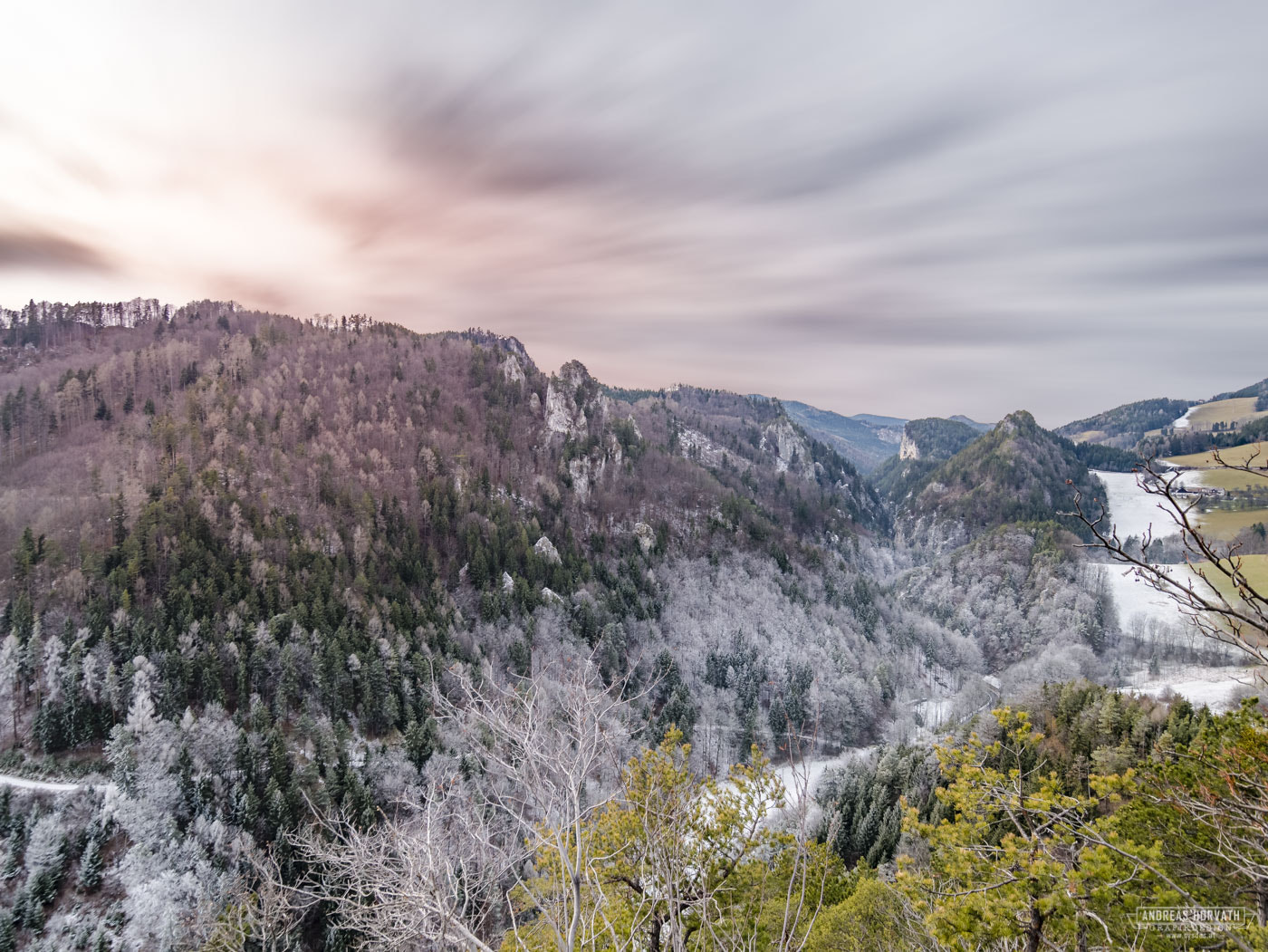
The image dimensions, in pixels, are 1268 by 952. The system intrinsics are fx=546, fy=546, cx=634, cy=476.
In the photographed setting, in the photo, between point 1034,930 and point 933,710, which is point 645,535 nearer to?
point 933,710

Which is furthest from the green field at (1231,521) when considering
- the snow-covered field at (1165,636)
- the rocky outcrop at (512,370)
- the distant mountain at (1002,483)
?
the rocky outcrop at (512,370)

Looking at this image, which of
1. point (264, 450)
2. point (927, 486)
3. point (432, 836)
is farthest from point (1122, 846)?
point (927, 486)

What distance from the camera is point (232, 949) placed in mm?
26219

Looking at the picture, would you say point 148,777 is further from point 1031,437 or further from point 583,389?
point 1031,437

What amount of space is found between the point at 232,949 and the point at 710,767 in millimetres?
50144

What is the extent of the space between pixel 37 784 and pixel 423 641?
35.0 metres

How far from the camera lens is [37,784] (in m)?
44.4

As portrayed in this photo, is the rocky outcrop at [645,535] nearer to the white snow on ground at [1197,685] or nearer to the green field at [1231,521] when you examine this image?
the white snow on ground at [1197,685]

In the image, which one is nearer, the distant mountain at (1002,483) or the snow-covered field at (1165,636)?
the snow-covered field at (1165,636)

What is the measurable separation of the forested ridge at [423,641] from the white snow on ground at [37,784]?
1.03 metres

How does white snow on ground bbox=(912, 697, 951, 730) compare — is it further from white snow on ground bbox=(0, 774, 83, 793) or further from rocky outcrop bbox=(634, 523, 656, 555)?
white snow on ground bbox=(0, 774, 83, 793)

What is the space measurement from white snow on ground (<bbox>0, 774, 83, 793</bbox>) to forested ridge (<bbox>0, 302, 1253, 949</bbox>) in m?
1.03

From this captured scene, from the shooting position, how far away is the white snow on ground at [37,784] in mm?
43769

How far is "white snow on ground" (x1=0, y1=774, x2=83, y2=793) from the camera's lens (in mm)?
43769
